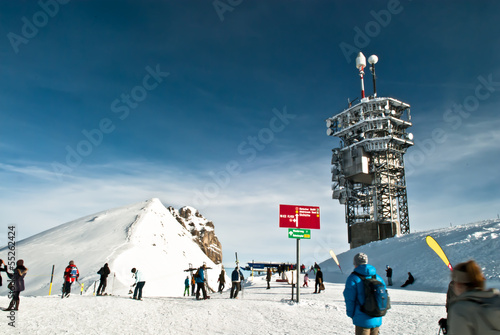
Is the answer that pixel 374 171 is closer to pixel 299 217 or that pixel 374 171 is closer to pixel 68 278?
pixel 299 217

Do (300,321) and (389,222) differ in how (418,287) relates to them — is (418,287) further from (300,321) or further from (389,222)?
(389,222)

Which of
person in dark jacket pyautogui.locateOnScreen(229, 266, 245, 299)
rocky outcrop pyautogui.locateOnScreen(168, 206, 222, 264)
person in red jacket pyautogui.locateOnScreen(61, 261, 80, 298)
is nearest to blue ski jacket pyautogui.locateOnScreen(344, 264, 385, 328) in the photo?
person in dark jacket pyautogui.locateOnScreen(229, 266, 245, 299)

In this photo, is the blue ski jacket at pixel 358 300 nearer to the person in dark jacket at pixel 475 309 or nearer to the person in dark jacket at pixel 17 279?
the person in dark jacket at pixel 475 309

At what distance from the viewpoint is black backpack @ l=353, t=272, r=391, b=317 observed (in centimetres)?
448

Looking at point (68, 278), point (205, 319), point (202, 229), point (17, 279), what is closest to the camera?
point (205, 319)

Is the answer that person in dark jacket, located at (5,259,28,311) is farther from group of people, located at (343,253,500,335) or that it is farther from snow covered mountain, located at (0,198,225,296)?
snow covered mountain, located at (0,198,225,296)

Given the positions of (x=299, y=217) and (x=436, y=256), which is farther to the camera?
(x=436, y=256)

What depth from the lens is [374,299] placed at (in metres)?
4.50

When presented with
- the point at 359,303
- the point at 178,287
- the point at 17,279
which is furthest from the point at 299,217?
the point at 178,287

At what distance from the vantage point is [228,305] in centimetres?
1170

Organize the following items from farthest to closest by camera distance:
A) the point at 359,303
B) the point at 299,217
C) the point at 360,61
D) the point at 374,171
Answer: the point at 360,61 < the point at 374,171 < the point at 299,217 < the point at 359,303

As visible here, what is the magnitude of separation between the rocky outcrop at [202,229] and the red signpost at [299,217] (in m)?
91.4

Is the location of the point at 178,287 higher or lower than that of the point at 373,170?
lower

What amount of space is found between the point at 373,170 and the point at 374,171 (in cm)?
25
